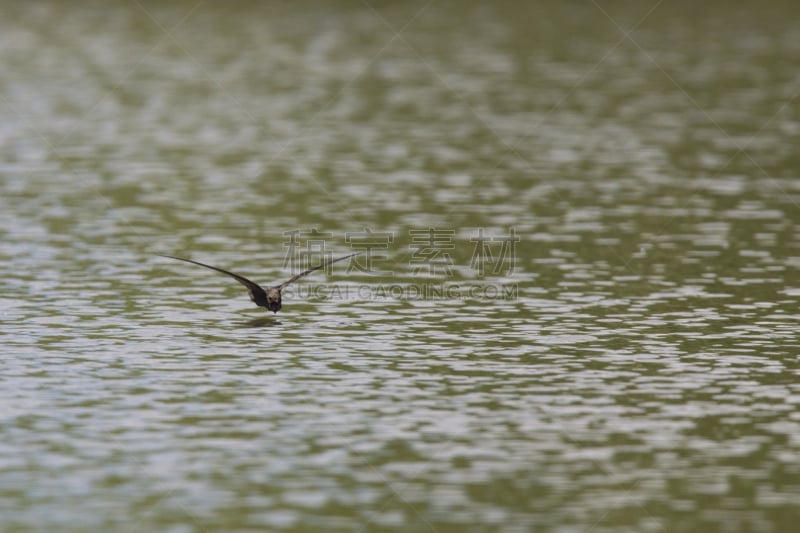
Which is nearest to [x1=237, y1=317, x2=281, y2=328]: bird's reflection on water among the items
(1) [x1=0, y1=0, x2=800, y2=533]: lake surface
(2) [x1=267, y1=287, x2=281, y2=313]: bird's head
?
(1) [x1=0, y1=0, x2=800, y2=533]: lake surface

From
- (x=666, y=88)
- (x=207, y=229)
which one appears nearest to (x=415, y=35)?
(x=666, y=88)

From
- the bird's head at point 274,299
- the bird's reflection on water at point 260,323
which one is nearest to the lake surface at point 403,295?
the bird's reflection on water at point 260,323

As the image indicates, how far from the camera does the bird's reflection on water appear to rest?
20656mm

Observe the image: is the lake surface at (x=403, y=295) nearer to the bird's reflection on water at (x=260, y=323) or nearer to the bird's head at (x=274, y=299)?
the bird's reflection on water at (x=260, y=323)

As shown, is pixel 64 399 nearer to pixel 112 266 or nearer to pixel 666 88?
pixel 112 266

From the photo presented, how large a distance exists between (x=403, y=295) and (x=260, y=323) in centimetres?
273

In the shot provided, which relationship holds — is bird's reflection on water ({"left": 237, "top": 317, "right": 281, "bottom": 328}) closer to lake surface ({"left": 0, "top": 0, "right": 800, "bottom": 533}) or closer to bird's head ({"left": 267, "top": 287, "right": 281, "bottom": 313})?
lake surface ({"left": 0, "top": 0, "right": 800, "bottom": 533})

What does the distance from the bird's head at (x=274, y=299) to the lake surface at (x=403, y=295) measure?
336mm

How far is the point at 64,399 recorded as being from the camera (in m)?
16.9

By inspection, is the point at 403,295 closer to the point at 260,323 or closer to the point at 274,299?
the point at 260,323

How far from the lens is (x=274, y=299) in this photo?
20406 mm

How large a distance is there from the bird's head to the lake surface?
1.10 ft

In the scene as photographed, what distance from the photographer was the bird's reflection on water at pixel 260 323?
2066cm

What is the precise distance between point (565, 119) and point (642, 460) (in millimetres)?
26197
